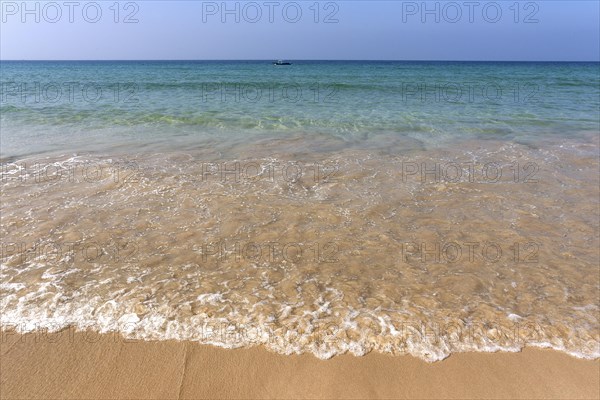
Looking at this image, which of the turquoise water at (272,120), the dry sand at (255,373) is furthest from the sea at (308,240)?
the turquoise water at (272,120)

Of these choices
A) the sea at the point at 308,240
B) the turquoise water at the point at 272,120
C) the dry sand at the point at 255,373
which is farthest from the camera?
the turquoise water at the point at 272,120

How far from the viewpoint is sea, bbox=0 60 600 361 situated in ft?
11.8

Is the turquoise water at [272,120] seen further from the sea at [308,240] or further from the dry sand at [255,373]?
the dry sand at [255,373]

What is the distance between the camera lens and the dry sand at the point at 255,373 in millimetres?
2951

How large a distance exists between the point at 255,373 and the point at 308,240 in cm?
233

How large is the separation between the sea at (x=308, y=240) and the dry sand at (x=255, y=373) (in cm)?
13

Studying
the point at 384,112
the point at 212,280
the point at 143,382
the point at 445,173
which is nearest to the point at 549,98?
the point at 384,112

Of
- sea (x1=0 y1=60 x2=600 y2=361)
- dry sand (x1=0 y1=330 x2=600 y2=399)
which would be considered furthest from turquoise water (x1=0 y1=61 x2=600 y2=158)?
dry sand (x1=0 y1=330 x2=600 y2=399)

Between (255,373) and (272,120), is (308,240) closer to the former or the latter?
(255,373)

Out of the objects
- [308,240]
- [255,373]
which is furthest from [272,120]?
[255,373]

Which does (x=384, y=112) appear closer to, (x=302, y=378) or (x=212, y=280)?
(x=212, y=280)

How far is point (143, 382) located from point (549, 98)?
23628 millimetres

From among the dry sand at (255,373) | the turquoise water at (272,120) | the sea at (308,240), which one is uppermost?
the turquoise water at (272,120)

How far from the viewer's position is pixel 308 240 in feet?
17.1
